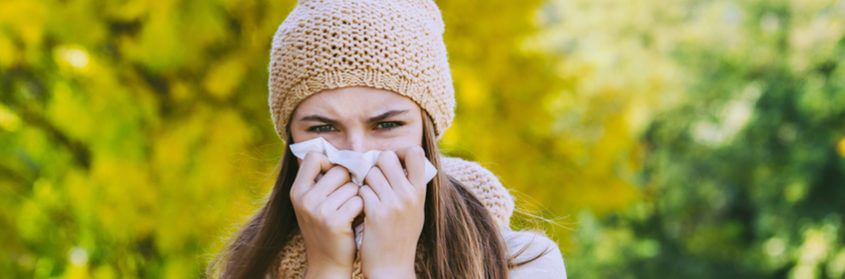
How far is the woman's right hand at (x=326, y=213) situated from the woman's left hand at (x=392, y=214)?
47mm

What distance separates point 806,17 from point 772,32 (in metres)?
0.85

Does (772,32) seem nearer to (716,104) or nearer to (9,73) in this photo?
(716,104)

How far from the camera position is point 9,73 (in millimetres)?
5992

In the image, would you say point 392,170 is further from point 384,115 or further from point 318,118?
point 318,118

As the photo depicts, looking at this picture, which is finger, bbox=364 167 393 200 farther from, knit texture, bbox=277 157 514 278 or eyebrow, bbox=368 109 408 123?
knit texture, bbox=277 157 514 278

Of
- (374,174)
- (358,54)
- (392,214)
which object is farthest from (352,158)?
(358,54)

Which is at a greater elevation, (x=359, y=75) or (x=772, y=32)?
(x=772, y=32)

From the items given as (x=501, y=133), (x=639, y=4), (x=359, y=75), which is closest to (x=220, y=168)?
(x=501, y=133)

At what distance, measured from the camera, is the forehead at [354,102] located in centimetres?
232

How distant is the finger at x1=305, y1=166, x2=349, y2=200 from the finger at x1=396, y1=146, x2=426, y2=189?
0.18 m

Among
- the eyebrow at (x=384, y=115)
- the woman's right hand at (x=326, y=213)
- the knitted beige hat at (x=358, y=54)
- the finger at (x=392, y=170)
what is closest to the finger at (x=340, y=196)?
the woman's right hand at (x=326, y=213)

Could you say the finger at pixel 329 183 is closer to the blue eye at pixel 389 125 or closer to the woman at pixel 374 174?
the woman at pixel 374 174

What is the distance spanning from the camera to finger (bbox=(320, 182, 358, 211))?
2.17 meters

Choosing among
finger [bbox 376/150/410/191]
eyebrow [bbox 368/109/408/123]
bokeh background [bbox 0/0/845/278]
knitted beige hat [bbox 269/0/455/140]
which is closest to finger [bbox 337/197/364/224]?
finger [bbox 376/150/410/191]
